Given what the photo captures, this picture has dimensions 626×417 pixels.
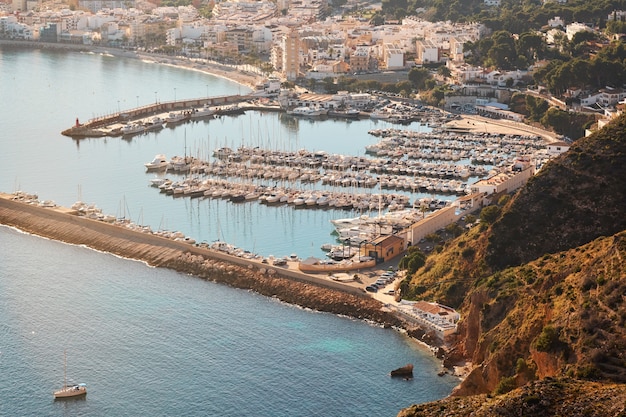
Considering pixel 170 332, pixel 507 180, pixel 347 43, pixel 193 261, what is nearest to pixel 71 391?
pixel 170 332

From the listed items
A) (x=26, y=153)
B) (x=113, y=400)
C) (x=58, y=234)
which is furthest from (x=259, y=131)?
(x=113, y=400)

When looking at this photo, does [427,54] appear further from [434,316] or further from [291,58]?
[434,316]

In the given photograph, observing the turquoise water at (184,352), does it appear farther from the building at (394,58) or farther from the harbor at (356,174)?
the building at (394,58)

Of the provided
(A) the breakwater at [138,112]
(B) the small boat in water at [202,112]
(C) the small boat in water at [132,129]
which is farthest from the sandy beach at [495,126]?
(C) the small boat in water at [132,129]

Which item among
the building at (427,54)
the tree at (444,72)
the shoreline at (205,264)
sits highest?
the building at (427,54)

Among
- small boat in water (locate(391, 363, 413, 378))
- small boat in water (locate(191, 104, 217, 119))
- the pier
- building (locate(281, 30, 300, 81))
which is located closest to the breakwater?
the pier

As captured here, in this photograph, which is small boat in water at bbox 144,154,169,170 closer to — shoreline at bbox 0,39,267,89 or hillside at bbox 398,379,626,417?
shoreline at bbox 0,39,267,89
